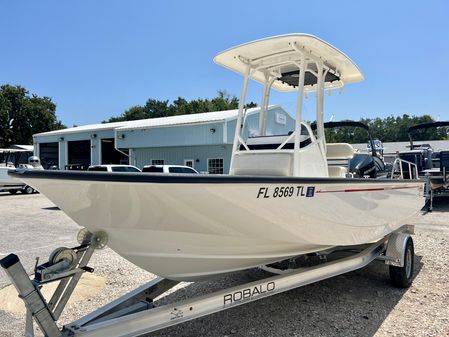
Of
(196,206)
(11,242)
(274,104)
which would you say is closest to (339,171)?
(274,104)

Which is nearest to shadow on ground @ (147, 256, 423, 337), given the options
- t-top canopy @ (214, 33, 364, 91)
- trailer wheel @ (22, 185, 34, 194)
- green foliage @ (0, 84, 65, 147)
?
t-top canopy @ (214, 33, 364, 91)

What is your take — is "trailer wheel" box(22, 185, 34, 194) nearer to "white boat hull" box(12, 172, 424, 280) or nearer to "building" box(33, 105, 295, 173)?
"building" box(33, 105, 295, 173)

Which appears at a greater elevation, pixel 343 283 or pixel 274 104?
pixel 274 104

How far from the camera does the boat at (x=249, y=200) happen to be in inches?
105

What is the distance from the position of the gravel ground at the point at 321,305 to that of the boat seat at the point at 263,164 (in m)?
1.48

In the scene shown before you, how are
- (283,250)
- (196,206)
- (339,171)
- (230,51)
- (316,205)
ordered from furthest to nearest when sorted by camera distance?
(339,171), (230,51), (283,250), (316,205), (196,206)

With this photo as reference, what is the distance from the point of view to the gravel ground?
3.71 metres

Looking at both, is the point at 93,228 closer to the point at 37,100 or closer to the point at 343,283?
the point at 343,283

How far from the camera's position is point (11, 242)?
25.6ft

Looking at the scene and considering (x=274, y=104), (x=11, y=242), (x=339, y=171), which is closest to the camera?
(x=339, y=171)

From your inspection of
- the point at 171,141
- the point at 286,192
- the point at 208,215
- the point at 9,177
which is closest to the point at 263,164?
the point at 286,192

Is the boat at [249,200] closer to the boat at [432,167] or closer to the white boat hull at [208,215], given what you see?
the white boat hull at [208,215]

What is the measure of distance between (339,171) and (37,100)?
170 feet

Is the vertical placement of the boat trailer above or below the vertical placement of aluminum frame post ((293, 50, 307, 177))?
below
